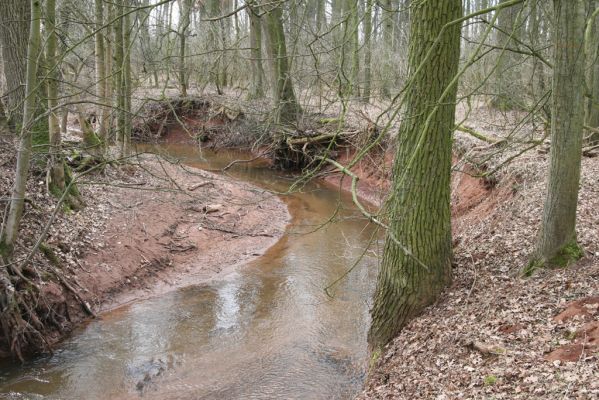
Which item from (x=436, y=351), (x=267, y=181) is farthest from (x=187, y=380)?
(x=267, y=181)

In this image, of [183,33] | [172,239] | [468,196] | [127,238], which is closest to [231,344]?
[127,238]

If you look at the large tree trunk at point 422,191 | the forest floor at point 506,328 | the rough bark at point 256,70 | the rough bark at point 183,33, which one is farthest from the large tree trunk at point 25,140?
the rough bark at point 256,70

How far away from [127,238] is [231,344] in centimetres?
352

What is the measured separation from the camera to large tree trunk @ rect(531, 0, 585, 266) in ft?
18.4

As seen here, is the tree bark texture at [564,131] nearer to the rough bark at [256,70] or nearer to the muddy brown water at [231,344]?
the muddy brown water at [231,344]

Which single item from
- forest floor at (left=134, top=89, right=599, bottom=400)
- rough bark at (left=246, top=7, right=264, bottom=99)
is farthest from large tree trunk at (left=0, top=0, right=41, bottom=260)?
rough bark at (left=246, top=7, right=264, bottom=99)

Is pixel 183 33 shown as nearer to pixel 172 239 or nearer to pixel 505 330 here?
pixel 172 239

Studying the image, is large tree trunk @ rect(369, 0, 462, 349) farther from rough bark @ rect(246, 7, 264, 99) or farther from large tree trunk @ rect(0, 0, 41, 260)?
rough bark @ rect(246, 7, 264, 99)

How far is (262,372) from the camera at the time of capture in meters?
7.01

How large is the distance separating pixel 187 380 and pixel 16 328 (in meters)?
2.30

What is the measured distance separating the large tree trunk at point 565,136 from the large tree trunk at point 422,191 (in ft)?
3.70

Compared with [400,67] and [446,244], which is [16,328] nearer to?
[446,244]

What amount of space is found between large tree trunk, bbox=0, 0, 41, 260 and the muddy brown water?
1713mm

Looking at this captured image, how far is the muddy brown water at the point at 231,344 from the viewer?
6672 mm
